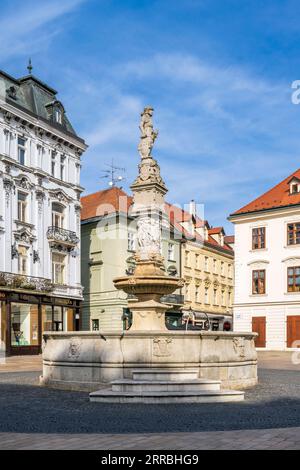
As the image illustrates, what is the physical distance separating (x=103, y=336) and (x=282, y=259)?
34.3 metres

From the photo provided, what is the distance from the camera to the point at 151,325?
1641 centimetres

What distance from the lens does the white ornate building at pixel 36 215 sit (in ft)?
122

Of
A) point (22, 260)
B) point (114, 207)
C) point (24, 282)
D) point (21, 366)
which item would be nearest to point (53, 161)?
point (22, 260)

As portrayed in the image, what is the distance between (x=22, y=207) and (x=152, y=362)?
27.6 m

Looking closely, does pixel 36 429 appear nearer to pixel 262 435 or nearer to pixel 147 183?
pixel 262 435

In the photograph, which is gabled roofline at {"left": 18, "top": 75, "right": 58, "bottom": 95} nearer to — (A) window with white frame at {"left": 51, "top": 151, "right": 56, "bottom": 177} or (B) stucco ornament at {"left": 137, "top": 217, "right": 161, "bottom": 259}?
(A) window with white frame at {"left": 51, "top": 151, "right": 56, "bottom": 177}

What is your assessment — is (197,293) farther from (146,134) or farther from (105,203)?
(146,134)

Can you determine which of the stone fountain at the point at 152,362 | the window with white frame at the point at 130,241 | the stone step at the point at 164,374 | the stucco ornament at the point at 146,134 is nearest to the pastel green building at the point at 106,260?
the window with white frame at the point at 130,241

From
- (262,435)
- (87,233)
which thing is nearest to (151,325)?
(262,435)

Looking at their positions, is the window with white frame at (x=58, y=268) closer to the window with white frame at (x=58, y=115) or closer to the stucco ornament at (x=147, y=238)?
the window with white frame at (x=58, y=115)

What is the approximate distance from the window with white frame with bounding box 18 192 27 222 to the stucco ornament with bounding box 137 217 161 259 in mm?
23761

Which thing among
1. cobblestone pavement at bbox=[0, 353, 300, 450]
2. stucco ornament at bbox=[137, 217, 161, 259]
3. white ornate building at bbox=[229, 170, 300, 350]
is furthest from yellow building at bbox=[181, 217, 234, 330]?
cobblestone pavement at bbox=[0, 353, 300, 450]
